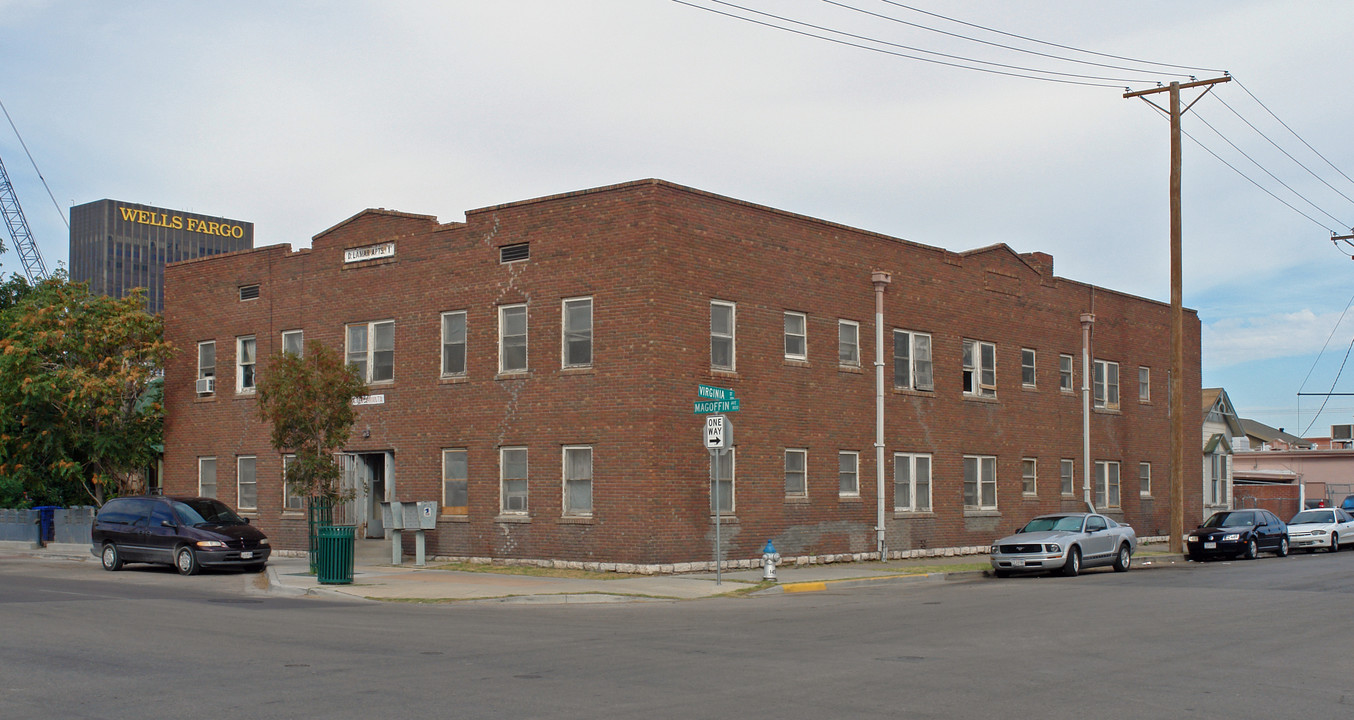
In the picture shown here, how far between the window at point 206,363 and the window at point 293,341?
292 centimetres

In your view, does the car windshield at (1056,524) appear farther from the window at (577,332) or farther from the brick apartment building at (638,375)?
the window at (577,332)

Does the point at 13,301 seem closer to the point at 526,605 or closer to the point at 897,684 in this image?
the point at 526,605

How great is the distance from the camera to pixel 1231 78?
106 feet

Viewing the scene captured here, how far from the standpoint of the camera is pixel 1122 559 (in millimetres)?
27203

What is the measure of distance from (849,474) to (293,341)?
1444 centimetres

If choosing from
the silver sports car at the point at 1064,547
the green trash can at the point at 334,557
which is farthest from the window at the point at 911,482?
the green trash can at the point at 334,557

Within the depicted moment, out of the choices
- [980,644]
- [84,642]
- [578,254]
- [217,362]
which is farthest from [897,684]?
[217,362]

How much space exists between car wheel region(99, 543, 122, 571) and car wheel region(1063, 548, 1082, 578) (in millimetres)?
20229

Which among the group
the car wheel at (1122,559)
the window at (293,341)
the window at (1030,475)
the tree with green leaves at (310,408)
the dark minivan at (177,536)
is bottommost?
the car wheel at (1122,559)

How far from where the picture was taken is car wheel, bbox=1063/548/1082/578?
2528 centimetres

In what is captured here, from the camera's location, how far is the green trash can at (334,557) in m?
21.6

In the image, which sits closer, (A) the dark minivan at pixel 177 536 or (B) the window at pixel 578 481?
(A) the dark minivan at pixel 177 536

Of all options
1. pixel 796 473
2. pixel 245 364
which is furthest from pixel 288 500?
pixel 796 473

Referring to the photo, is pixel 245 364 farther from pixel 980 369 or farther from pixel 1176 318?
pixel 1176 318
